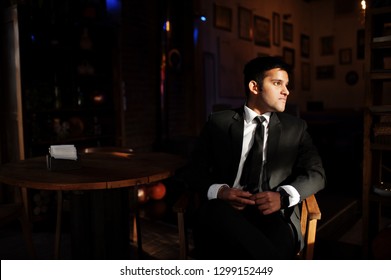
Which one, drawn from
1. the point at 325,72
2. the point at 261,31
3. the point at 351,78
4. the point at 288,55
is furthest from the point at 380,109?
the point at 325,72

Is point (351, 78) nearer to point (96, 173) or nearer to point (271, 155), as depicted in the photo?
point (271, 155)

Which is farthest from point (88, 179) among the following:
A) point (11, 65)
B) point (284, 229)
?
point (11, 65)

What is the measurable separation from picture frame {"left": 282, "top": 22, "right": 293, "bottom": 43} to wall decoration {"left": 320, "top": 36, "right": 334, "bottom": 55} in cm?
115

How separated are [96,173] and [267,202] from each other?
860mm

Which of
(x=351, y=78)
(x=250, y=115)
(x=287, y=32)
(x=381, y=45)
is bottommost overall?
(x=250, y=115)

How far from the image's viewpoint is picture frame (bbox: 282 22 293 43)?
7.79 metres

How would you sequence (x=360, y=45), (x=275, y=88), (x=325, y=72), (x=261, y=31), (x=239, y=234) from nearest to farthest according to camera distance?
(x=239, y=234) < (x=275, y=88) < (x=261, y=31) < (x=360, y=45) < (x=325, y=72)

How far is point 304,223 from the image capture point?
188cm

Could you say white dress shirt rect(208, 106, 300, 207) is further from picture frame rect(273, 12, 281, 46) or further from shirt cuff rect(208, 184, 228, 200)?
picture frame rect(273, 12, 281, 46)

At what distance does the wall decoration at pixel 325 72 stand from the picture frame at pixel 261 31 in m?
2.23

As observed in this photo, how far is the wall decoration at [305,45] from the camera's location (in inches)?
336

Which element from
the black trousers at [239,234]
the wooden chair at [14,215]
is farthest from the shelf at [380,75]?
the wooden chair at [14,215]

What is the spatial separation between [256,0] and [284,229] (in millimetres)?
5893

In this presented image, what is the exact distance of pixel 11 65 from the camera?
3.42 metres
